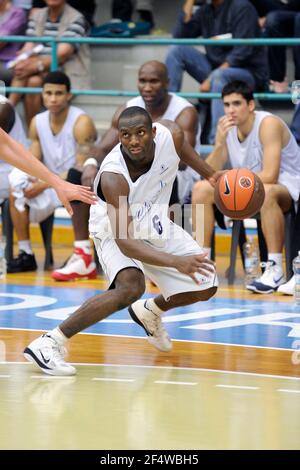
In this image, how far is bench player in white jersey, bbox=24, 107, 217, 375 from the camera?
21.8 feet

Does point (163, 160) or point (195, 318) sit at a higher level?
point (163, 160)

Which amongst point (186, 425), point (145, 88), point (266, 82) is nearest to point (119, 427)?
point (186, 425)

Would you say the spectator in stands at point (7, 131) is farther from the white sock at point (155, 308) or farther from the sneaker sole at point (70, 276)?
the white sock at point (155, 308)

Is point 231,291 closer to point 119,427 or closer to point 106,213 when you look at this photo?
point 106,213

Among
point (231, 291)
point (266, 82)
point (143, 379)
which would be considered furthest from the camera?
point (266, 82)

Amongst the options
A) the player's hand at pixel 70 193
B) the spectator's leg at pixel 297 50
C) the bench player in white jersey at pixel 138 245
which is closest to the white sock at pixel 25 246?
the spectator's leg at pixel 297 50

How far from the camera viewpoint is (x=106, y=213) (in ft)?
23.3

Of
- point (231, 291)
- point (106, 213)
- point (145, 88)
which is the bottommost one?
point (231, 291)

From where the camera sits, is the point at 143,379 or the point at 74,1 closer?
the point at 143,379

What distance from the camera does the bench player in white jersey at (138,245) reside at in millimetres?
6641

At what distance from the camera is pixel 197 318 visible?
863 centimetres

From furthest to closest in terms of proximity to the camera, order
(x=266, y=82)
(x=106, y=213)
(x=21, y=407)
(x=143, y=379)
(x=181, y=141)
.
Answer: (x=266, y=82), (x=181, y=141), (x=106, y=213), (x=143, y=379), (x=21, y=407)

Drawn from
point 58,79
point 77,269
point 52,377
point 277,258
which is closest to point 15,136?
point 58,79

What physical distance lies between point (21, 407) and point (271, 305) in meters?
3.81
